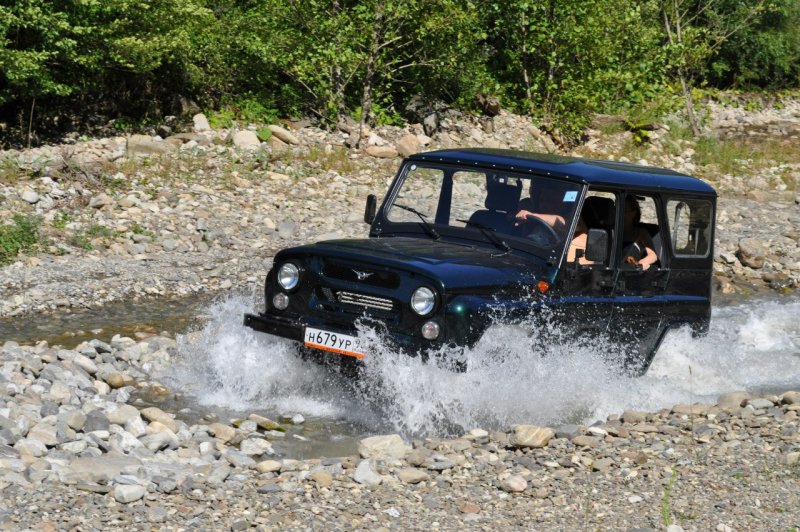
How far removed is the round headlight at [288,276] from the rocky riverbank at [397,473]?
0.95 metres

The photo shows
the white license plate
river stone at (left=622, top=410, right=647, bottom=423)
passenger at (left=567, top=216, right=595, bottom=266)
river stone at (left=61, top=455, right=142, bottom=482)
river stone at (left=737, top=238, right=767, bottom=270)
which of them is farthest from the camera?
river stone at (left=737, top=238, right=767, bottom=270)

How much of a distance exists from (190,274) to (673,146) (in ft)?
47.5

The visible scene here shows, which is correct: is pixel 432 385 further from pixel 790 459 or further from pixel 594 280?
pixel 790 459

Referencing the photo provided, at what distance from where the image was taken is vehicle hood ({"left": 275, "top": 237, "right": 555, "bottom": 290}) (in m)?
7.27

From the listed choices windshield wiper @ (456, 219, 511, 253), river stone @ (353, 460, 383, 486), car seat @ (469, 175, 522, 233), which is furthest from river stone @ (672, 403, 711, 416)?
river stone @ (353, 460, 383, 486)

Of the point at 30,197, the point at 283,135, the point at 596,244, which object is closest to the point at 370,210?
the point at 596,244

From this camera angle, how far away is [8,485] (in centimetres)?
552

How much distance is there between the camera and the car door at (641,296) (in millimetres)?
8383

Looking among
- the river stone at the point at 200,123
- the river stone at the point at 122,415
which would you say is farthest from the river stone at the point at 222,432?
the river stone at the point at 200,123

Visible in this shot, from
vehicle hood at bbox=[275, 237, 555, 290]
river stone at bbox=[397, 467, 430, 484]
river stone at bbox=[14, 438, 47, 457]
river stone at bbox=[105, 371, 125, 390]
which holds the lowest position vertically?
river stone at bbox=[105, 371, 125, 390]

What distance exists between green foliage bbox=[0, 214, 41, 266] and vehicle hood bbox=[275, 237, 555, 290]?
20.7 ft

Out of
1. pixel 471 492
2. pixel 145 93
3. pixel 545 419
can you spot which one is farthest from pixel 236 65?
pixel 471 492

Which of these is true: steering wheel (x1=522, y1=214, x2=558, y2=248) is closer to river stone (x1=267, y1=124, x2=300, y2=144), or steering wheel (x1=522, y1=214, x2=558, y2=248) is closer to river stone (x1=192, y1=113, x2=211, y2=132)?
river stone (x1=267, y1=124, x2=300, y2=144)

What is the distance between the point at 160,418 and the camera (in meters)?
7.36
